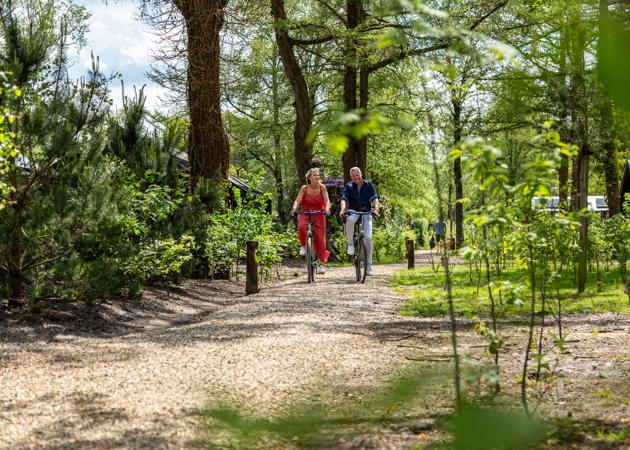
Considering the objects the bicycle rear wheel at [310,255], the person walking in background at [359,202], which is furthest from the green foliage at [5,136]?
the bicycle rear wheel at [310,255]

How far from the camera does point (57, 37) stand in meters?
7.11

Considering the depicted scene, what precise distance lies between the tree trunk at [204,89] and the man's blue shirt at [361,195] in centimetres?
320

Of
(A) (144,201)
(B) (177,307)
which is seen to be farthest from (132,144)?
(B) (177,307)

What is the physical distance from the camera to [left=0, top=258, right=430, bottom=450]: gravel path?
335cm

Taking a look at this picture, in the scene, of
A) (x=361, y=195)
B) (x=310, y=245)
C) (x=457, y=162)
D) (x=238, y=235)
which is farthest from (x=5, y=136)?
(x=238, y=235)

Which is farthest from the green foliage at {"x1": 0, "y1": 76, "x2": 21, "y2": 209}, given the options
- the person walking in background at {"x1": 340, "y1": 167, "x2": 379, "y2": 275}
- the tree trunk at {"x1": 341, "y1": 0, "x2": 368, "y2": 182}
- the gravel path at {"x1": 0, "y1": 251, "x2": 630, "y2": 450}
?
the tree trunk at {"x1": 341, "y1": 0, "x2": 368, "y2": 182}

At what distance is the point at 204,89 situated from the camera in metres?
13.6

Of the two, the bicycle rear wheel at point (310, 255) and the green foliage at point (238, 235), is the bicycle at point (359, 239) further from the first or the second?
the green foliage at point (238, 235)

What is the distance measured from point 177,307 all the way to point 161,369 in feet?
16.2

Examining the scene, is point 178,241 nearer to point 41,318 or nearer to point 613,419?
point 41,318

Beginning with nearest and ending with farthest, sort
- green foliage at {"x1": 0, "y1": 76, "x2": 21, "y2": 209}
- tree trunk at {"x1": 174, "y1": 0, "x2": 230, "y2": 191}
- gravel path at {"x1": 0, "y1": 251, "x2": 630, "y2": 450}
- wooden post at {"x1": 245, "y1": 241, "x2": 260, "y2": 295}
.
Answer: gravel path at {"x1": 0, "y1": 251, "x2": 630, "y2": 450} → green foliage at {"x1": 0, "y1": 76, "x2": 21, "y2": 209} → wooden post at {"x1": 245, "y1": 241, "x2": 260, "y2": 295} → tree trunk at {"x1": 174, "y1": 0, "x2": 230, "y2": 191}

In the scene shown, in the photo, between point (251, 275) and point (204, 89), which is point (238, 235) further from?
point (204, 89)

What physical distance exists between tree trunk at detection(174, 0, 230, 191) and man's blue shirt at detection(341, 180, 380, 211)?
3196 mm

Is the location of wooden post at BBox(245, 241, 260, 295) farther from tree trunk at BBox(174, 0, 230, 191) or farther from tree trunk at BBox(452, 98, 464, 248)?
tree trunk at BBox(452, 98, 464, 248)
